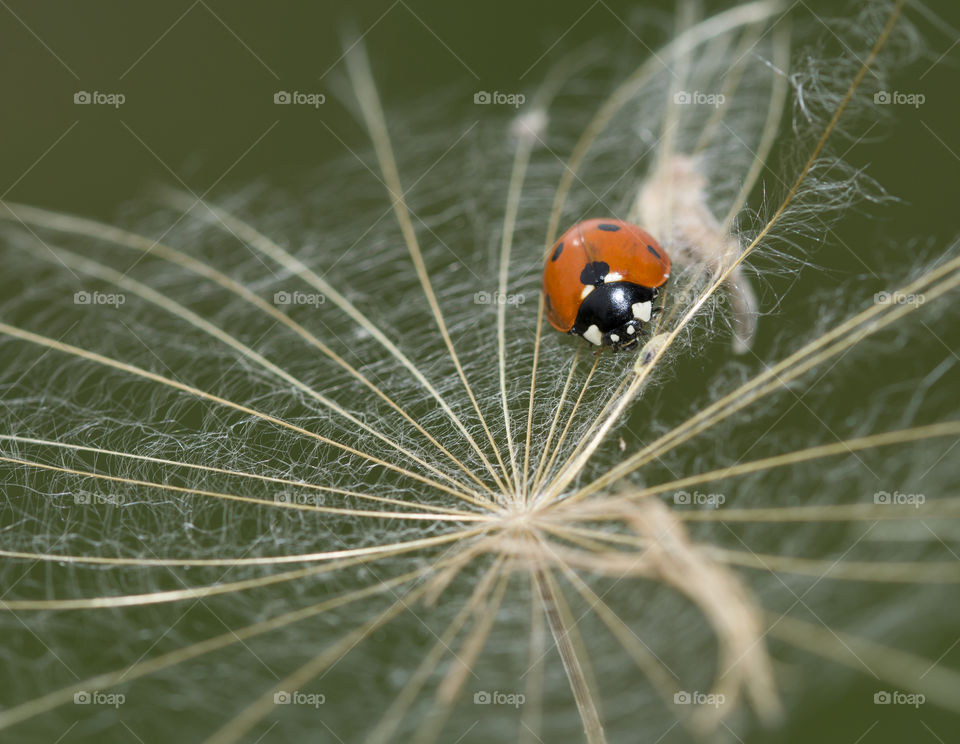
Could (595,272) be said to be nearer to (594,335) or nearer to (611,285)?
(611,285)

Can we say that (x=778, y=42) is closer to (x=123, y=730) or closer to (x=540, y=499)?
(x=540, y=499)

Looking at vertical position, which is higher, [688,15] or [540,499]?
[688,15]

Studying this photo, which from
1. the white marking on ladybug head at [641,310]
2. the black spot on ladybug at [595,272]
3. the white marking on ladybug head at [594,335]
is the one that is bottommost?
the white marking on ladybug head at [594,335]

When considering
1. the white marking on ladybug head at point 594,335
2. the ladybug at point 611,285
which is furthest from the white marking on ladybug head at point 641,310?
the white marking on ladybug head at point 594,335

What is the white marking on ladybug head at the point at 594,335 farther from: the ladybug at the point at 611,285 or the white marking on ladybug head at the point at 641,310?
the white marking on ladybug head at the point at 641,310

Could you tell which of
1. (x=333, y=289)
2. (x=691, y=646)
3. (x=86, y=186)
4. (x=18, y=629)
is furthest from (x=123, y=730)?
(x=86, y=186)

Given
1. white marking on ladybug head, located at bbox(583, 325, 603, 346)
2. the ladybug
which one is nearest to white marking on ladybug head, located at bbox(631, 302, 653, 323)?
the ladybug
